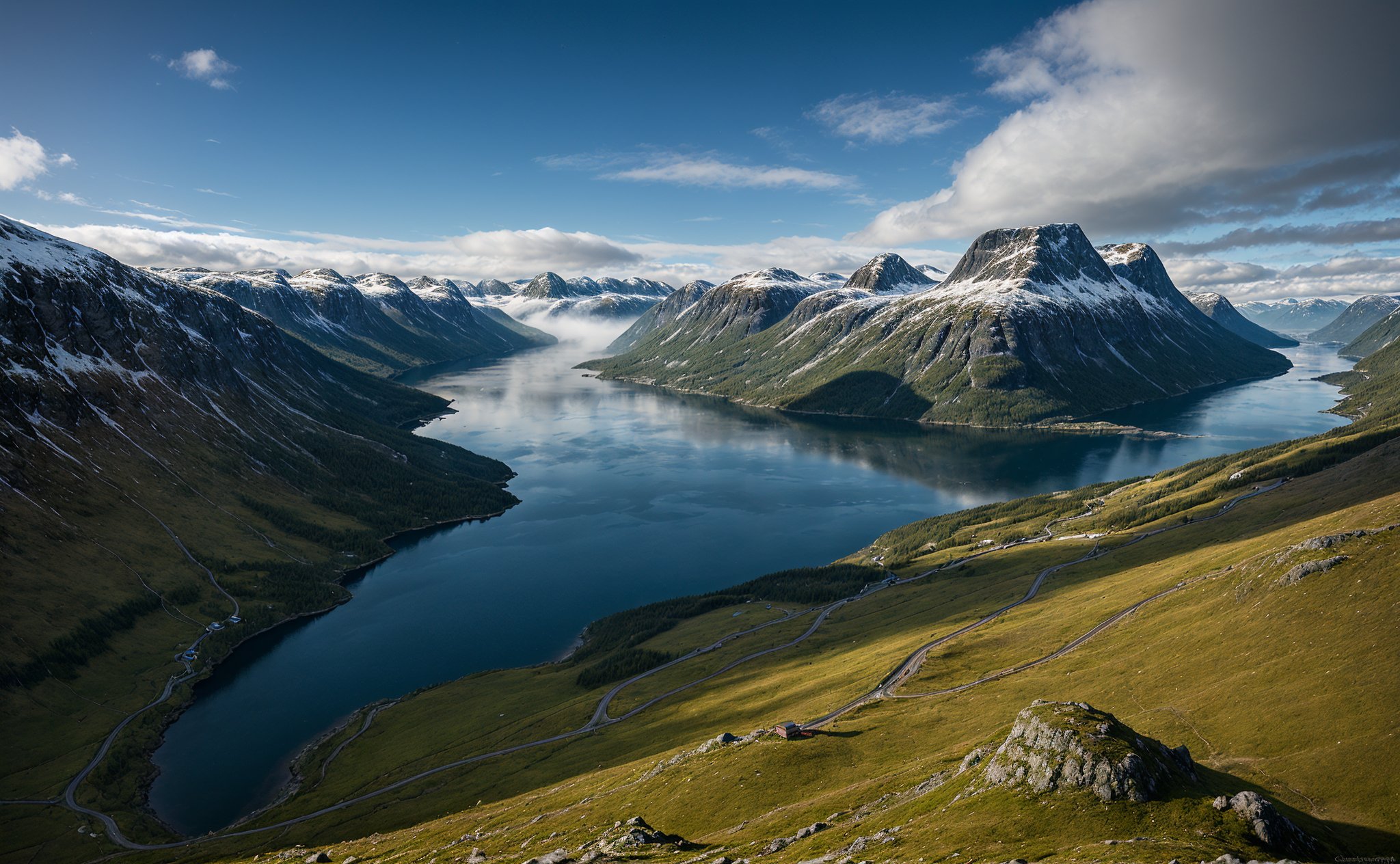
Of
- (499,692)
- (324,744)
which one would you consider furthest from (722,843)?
(324,744)

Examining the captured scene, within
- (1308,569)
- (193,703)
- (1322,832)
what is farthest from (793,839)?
(193,703)

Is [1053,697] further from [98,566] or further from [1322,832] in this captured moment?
[98,566]

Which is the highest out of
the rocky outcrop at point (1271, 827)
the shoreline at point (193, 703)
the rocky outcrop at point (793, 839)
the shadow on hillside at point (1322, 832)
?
the rocky outcrop at point (1271, 827)

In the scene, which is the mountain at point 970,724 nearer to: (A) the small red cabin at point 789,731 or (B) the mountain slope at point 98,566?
(A) the small red cabin at point 789,731

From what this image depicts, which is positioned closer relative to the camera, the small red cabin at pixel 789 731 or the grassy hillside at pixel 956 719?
the grassy hillside at pixel 956 719

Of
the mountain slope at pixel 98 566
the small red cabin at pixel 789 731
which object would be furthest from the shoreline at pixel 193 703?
the small red cabin at pixel 789 731

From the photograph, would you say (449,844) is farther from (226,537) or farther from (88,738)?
(226,537)

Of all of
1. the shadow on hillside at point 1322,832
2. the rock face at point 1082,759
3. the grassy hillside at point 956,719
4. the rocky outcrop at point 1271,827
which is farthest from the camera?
the grassy hillside at point 956,719

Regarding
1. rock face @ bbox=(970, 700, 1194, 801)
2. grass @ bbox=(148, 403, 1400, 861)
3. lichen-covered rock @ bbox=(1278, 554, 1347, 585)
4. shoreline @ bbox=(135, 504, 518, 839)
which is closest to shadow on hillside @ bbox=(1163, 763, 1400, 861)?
grass @ bbox=(148, 403, 1400, 861)
